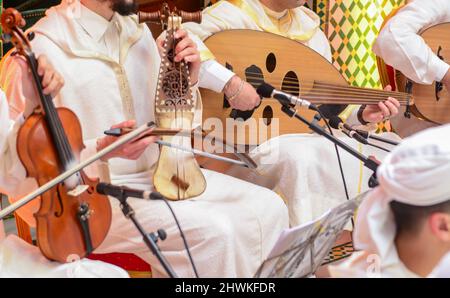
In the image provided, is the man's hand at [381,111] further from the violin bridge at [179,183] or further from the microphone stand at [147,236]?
the microphone stand at [147,236]

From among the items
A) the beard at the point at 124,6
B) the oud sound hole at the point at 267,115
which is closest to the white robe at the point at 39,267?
the beard at the point at 124,6

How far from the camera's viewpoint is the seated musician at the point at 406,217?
119 cm

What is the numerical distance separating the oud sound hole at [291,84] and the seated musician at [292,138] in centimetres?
20

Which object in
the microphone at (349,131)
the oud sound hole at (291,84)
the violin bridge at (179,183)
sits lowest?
the violin bridge at (179,183)

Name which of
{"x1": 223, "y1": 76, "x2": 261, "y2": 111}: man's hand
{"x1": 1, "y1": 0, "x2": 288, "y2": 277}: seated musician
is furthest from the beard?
{"x1": 223, "y1": 76, "x2": 261, "y2": 111}: man's hand

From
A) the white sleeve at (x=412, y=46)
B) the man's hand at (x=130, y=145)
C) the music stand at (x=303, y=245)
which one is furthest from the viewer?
the white sleeve at (x=412, y=46)

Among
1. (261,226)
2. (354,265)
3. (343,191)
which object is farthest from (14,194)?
(343,191)

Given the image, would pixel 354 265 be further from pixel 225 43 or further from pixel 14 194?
pixel 225 43

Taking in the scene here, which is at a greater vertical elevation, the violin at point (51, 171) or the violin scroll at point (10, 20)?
the violin scroll at point (10, 20)

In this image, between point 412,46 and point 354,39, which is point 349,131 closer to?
point 412,46

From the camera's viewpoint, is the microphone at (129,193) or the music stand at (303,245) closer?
the music stand at (303,245)

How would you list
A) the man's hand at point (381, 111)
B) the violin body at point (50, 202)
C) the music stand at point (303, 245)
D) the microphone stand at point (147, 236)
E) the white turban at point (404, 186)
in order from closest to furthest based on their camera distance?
the white turban at point (404, 186), the music stand at point (303, 245), the microphone stand at point (147, 236), the violin body at point (50, 202), the man's hand at point (381, 111)

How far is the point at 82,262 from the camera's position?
1.76 meters

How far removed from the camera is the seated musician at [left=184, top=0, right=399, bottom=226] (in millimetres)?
2641
